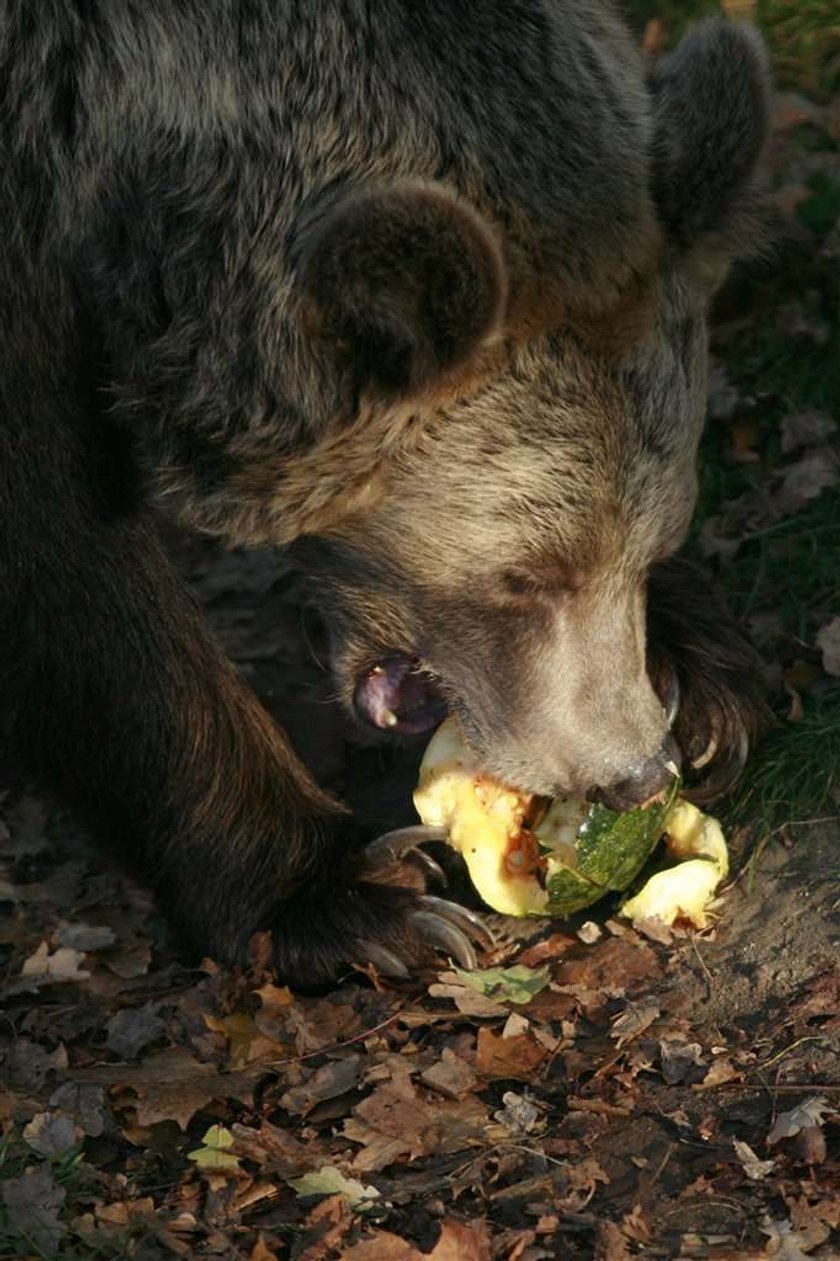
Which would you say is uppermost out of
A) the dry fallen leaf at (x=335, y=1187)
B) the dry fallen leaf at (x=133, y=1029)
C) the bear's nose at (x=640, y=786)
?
the bear's nose at (x=640, y=786)

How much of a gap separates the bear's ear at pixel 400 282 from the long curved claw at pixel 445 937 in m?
1.53

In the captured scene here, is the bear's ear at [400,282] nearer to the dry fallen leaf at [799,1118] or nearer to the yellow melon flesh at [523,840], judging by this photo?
the yellow melon flesh at [523,840]

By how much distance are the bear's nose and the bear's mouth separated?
2.03 feet

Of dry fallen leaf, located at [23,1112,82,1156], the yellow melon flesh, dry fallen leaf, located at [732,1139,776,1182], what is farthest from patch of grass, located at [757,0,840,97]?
dry fallen leaf, located at [23,1112,82,1156]

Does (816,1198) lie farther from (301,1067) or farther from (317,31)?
(317,31)

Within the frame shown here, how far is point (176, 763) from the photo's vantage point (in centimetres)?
504

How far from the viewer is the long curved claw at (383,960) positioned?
5047 mm

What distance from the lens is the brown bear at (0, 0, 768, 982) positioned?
4305 millimetres

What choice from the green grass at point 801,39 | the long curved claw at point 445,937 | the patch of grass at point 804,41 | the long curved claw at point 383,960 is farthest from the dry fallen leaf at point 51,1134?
the patch of grass at point 804,41

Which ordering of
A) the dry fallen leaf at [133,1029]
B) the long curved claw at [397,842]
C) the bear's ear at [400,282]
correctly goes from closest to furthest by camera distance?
1. the bear's ear at [400,282]
2. the dry fallen leaf at [133,1029]
3. the long curved claw at [397,842]

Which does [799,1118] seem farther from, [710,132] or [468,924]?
[710,132]

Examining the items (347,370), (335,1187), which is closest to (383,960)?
(335,1187)

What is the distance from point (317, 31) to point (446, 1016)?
2.35m

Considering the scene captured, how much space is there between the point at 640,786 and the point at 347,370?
1283mm
